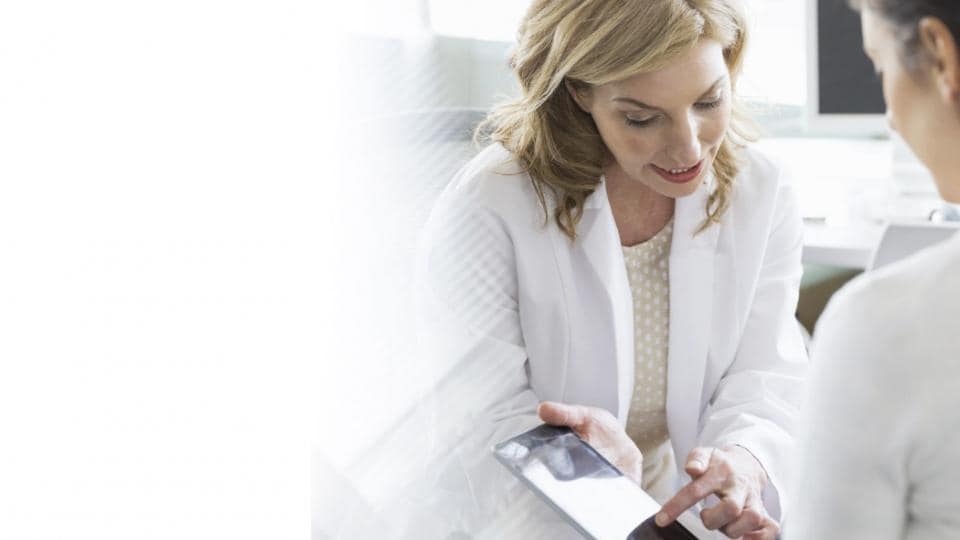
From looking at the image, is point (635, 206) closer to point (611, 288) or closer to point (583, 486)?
point (611, 288)

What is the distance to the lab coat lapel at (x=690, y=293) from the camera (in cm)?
93

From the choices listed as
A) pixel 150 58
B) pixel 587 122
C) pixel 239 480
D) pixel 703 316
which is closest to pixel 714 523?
pixel 703 316

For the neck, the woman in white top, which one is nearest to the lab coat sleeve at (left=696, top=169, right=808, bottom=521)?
the neck

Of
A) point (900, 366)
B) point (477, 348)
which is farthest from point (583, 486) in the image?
point (900, 366)

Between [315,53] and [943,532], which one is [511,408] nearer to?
[315,53]

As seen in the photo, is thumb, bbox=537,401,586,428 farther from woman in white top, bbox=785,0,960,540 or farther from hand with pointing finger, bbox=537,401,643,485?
woman in white top, bbox=785,0,960,540

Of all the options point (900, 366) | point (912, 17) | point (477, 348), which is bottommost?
point (477, 348)

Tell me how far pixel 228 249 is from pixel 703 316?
47cm

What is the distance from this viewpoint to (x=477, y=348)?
0.95 meters

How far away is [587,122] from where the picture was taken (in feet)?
3.07

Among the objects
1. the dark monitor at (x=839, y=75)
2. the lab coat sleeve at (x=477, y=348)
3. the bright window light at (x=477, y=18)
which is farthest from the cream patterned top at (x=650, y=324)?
the bright window light at (x=477, y=18)

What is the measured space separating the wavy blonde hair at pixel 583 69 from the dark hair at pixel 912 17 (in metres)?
0.41

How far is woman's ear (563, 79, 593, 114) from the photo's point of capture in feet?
2.92

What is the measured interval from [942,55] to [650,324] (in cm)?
60
